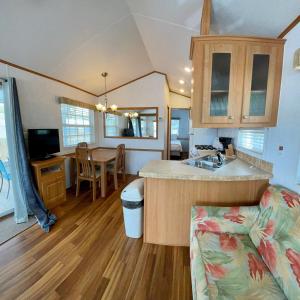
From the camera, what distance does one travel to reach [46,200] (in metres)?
2.77

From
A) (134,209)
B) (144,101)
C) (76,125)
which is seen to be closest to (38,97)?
(76,125)

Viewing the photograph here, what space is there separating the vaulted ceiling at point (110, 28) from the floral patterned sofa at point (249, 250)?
1692 millimetres

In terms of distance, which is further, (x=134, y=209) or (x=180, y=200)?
(x=134, y=209)

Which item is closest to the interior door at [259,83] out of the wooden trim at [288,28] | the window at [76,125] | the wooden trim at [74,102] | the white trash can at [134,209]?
the wooden trim at [288,28]

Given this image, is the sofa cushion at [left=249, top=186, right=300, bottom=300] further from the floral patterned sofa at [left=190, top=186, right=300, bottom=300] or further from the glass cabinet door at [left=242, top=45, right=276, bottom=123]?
the glass cabinet door at [left=242, top=45, right=276, bottom=123]

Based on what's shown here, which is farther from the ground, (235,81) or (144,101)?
(144,101)

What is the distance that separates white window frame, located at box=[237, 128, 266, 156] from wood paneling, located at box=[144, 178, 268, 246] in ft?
1.60

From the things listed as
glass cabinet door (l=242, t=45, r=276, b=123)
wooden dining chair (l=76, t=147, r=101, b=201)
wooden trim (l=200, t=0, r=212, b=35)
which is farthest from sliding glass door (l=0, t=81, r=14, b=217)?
glass cabinet door (l=242, t=45, r=276, b=123)

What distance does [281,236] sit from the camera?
1187mm

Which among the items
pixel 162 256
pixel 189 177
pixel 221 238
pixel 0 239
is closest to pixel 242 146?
pixel 189 177

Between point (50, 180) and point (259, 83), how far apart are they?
3.29 metres

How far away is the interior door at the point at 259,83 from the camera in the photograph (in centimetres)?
167

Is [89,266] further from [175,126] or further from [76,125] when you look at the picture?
[175,126]

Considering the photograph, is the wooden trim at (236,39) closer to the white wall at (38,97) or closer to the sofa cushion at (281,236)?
the sofa cushion at (281,236)
